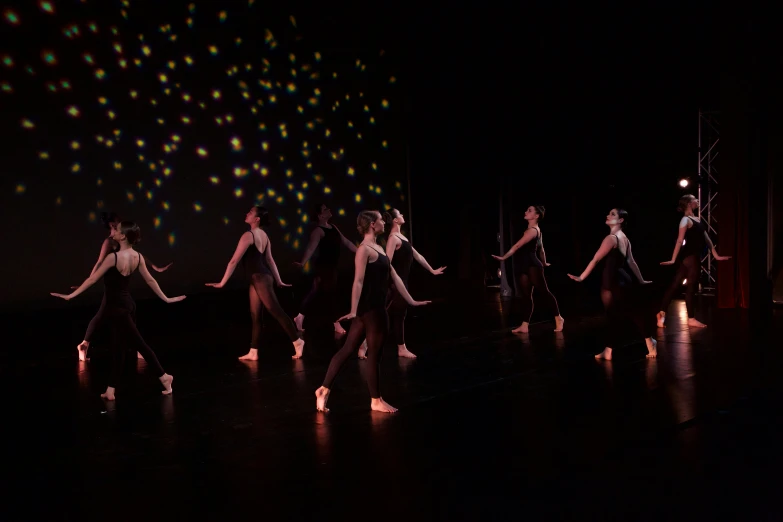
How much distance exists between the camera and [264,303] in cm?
746

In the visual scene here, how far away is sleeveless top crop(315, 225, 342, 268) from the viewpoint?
28.8 ft

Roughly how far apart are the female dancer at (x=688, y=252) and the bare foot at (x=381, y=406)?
4218 millimetres

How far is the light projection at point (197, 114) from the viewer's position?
31.2 feet

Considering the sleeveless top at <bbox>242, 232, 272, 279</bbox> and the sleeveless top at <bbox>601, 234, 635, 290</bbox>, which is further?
the sleeveless top at <bbox>242, 232, 272, 279</bbox>

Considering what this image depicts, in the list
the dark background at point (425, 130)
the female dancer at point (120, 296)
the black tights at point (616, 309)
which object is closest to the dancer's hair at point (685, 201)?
the black tights at point (616, 309)

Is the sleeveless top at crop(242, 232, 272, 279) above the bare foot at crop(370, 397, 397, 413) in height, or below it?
above

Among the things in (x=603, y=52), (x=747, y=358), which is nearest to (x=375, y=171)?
(x=603, y=52)

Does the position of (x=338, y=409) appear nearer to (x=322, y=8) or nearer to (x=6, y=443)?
(x=6, y=443)

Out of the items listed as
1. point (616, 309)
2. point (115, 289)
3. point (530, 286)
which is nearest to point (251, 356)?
point (115, 289)

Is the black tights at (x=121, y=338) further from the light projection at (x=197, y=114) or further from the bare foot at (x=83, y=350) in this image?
the light projection at (x=197, y=114)

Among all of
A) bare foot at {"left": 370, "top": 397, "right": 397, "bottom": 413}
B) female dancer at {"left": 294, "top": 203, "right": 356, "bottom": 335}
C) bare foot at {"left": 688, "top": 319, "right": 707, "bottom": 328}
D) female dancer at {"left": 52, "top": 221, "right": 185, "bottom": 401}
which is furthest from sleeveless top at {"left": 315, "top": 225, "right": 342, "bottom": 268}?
bare foot at {"left": 688, "top": 319, "right": 707, "bottom": 328}

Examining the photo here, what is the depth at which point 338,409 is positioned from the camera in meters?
5.58

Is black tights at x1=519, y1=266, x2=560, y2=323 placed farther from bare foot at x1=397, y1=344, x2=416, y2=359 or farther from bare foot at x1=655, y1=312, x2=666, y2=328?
bare foot at x1=397, y1=344, x2=416, y2=359

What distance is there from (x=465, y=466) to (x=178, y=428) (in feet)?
6.21
